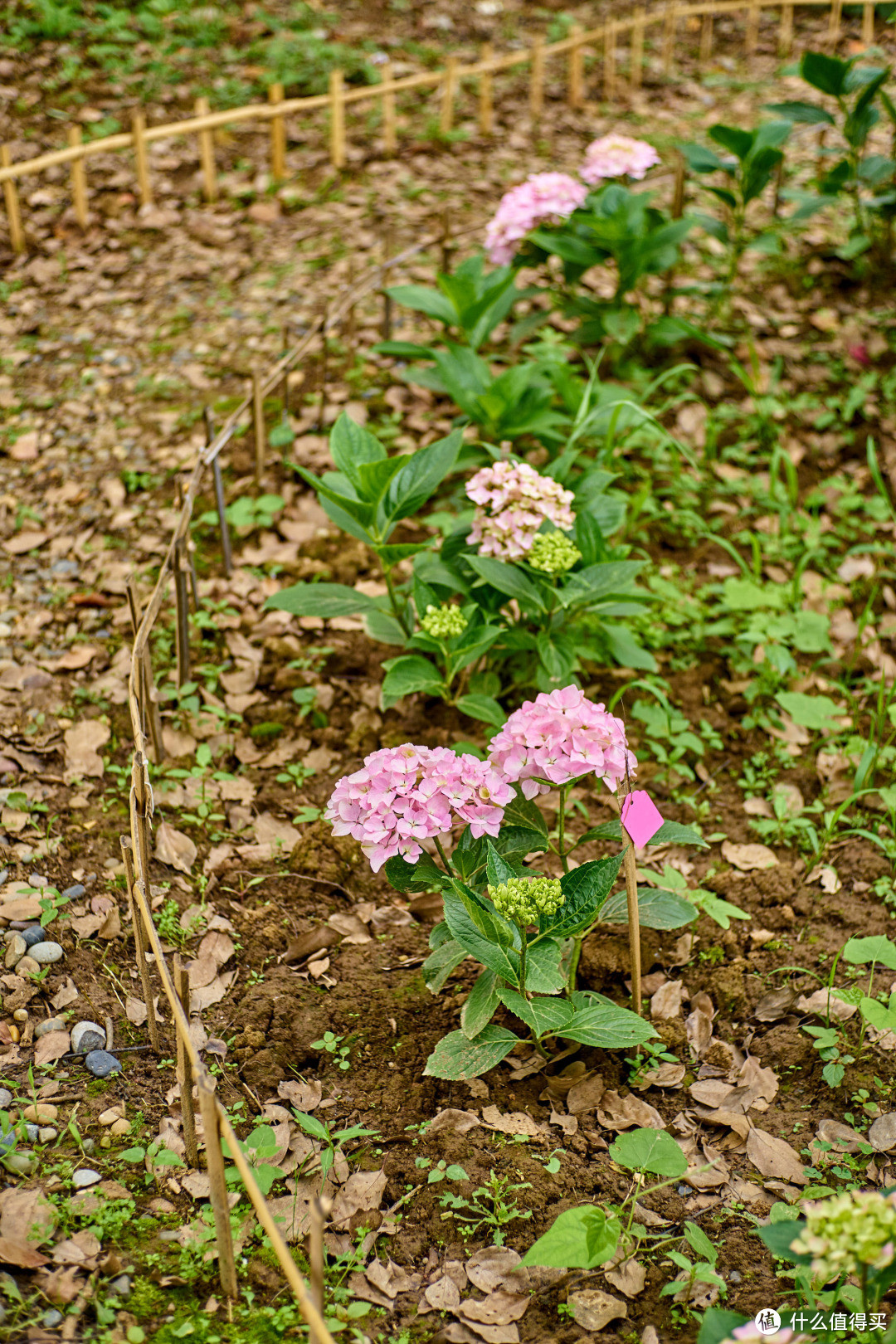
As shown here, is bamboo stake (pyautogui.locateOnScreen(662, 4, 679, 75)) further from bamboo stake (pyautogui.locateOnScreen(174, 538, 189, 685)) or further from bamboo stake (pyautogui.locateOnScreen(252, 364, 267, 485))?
bamboo stake (pyautogui.locateOnScreen(174, 538, 189, 685))

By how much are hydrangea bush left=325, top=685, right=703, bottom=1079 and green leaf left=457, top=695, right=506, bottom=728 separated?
498 mm

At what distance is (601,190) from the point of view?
3727 mm

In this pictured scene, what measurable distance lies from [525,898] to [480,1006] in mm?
277

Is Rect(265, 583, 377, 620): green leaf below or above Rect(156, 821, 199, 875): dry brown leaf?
above

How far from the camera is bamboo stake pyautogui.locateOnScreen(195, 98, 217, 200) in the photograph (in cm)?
479

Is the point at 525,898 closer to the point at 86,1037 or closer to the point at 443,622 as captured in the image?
the point at 443,622

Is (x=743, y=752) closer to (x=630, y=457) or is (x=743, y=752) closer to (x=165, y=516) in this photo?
Answer: (x=630, y=457)

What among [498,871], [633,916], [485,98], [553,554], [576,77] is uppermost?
[576,77]

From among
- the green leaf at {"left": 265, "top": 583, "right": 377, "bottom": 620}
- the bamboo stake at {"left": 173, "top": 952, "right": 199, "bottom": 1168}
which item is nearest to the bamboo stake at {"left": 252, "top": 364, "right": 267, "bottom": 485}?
the green leaf at {"left": 265, "top": 583, "right": 377, "bottom": 620}

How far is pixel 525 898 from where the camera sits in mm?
1663

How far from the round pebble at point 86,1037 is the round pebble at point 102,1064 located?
17mm

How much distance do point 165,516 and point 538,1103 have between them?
85.7 inches

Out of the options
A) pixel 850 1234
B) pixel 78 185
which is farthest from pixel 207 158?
pixel 850 1234

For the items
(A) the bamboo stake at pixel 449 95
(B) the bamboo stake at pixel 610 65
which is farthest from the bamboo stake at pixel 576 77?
(A) the bamboo stake at pixel 449 95
